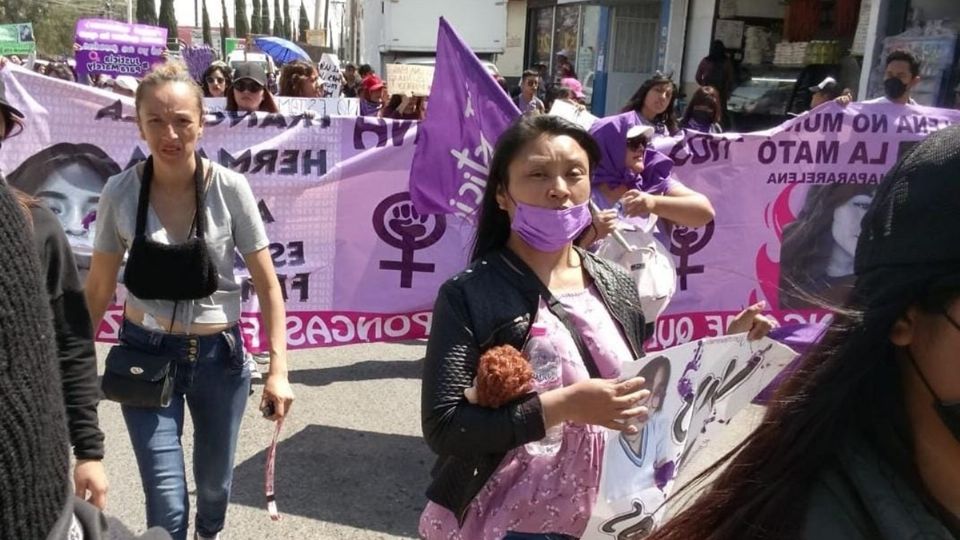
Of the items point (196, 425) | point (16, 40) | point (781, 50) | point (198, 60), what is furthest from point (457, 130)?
point (16, 40)

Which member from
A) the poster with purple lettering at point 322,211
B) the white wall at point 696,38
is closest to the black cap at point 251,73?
the poster with purple lettering at point 322,211

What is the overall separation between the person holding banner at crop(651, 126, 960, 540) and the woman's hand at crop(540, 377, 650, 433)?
2.48ft

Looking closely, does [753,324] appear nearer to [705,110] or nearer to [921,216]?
[921,216]

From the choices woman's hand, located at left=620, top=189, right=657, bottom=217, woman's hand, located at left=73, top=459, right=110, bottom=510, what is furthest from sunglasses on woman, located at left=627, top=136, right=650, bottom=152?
woman's hand, located at left=73, top=459, right=110, bottom=510

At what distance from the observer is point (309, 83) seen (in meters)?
8.94

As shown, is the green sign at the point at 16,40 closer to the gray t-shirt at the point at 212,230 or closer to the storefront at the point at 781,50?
the storefront at the point at 781,50

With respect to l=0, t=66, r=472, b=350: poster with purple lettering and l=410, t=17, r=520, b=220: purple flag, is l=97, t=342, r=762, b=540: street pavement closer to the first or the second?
l=0, t=66, r=472, b=350: poster with purple lettering

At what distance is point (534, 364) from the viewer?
84.9 inches

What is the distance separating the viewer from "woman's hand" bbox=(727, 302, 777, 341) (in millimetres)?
2318

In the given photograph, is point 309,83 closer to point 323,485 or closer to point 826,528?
point 323,485

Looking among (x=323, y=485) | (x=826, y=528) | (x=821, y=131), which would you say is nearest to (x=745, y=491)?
(x=826, y=528)

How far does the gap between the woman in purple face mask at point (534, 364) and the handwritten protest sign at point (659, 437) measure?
46mm

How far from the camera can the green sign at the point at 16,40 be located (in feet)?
56.3

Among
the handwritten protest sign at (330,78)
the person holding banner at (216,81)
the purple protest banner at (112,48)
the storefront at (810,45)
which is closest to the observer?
the person holding banner at (216,81)
